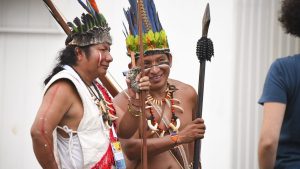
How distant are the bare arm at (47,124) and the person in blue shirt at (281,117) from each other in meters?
1.34

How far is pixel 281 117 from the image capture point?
13.1ft

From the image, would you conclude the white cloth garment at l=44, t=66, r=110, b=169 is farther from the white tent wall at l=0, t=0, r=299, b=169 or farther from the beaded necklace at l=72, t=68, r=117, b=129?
the white tent wall at l=0, t=0, r=299, b=169

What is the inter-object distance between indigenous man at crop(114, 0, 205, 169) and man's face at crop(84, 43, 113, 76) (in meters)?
0.41

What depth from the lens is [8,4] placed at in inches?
311

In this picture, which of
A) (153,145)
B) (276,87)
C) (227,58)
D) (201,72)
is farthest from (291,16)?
(227,58)

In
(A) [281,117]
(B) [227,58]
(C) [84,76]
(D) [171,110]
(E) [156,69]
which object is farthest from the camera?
(B) [227,58]

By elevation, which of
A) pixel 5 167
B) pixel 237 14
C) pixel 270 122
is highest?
pixel 237 14

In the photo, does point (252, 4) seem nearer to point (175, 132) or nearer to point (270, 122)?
point (175, 132)

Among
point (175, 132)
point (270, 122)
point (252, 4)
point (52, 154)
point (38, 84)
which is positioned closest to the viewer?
point (270, 122)

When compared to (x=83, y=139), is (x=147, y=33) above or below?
above

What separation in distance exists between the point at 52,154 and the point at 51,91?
409 millimetres

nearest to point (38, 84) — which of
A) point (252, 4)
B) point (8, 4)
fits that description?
point (8, 4)

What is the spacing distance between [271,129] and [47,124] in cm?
145

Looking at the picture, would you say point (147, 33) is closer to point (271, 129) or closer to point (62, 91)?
point (62, 91)
